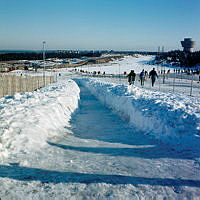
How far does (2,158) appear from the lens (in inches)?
244

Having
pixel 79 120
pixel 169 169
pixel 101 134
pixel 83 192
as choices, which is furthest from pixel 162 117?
pixel 83 192

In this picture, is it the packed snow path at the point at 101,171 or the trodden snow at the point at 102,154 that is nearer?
the packed snow path at the point at 101,171

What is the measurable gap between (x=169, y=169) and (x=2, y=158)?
4.00m

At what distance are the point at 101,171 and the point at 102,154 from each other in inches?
46.8

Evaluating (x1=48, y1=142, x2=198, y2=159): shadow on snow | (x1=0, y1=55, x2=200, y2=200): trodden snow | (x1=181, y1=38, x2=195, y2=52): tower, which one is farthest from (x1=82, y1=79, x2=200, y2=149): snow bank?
(x1=181, y1=38, x2=195, y2=52): tower

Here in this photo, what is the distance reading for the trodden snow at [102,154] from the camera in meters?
4.71

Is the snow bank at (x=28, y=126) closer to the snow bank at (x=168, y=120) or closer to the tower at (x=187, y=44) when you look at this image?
the snow bank at (x=168, y=120)

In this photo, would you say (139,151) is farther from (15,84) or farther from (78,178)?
(15,84)

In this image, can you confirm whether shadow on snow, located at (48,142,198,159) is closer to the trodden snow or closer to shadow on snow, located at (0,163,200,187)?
the trodden snow

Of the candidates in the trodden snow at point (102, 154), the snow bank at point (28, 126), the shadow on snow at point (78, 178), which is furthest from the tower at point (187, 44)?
the shadow on snow at point (78, 178)

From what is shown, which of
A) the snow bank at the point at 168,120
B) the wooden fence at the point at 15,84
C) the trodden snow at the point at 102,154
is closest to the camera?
the trodden snow at the point at 102,154

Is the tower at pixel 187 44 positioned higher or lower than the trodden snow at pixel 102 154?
higher

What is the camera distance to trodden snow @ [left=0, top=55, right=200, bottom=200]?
15.5ft

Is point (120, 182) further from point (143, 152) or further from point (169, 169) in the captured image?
point (143, 152)
